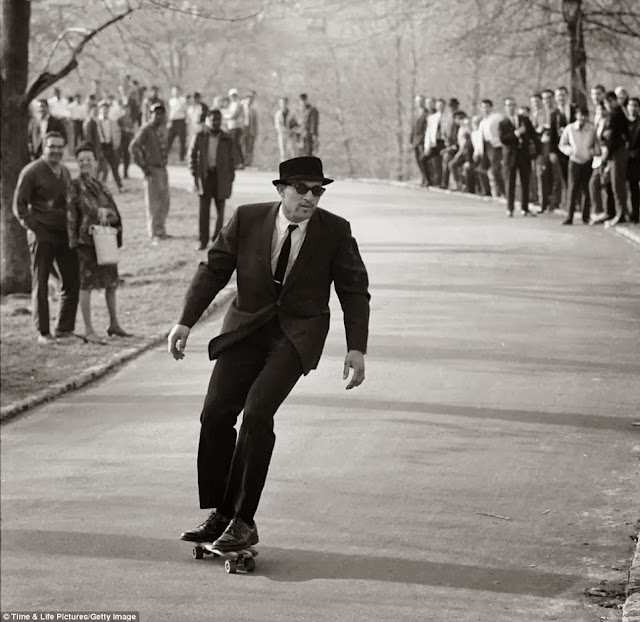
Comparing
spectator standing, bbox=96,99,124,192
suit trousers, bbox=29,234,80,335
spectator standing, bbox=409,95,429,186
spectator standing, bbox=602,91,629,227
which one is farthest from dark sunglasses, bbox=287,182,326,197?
spectator standing, bbox=96,99,124,192

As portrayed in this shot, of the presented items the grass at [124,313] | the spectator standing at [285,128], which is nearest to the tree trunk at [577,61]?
the grass at [124,313]

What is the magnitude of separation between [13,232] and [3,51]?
7.45 feet

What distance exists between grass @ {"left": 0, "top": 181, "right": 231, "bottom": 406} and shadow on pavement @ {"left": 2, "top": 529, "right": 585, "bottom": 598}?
4.50 metres

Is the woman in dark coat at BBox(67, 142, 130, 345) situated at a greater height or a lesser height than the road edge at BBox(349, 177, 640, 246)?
greater

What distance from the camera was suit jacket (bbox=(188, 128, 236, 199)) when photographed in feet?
72.3

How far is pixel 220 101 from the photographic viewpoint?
1539 inches

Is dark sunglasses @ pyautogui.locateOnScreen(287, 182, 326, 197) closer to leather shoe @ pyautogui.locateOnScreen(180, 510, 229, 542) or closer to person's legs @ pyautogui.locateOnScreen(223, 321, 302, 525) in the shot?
person's legs @ pyautogui.locateOnScreen(223, 321, 302, 525)

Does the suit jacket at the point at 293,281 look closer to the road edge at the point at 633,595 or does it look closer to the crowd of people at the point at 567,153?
the road edge at the point at 633,595

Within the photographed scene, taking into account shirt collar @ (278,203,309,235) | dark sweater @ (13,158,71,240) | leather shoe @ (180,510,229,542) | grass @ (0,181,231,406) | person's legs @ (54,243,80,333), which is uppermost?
shirt collar @ (278,203,309,235)

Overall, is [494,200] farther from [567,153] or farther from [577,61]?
[567,153]

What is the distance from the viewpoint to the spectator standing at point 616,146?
71.5ft

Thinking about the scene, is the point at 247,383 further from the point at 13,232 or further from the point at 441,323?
the point at 13,232

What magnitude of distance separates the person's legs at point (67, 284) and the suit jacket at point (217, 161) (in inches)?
256

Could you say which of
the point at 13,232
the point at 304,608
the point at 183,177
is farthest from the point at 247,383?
the point at 183,177
